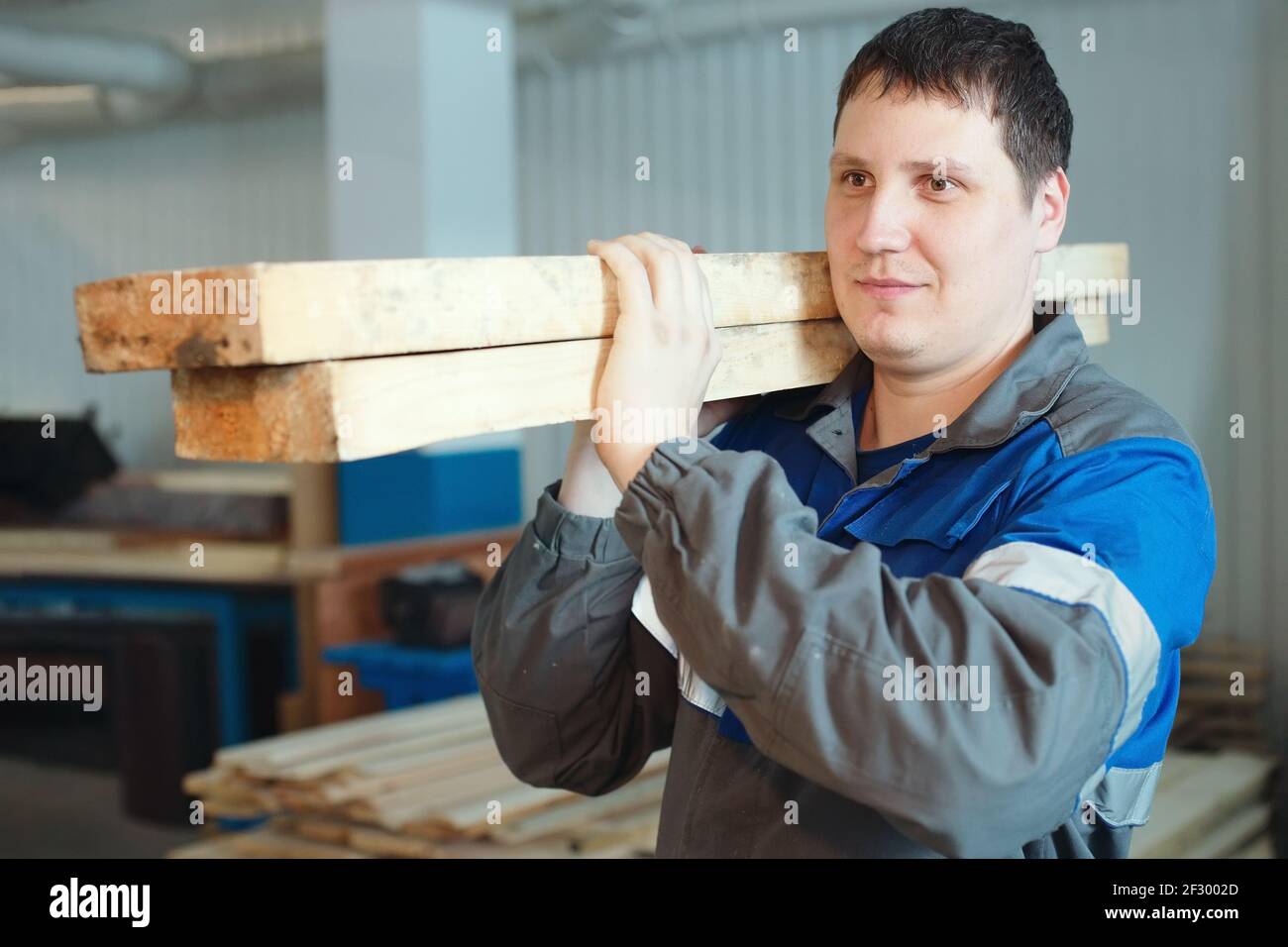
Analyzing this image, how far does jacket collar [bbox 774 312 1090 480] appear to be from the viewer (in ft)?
5.07

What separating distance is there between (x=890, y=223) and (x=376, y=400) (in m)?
0.70

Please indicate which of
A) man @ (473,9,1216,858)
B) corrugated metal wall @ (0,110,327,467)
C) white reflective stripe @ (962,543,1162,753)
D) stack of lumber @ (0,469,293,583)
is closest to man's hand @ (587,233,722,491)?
man @ (473,9,1216,858)

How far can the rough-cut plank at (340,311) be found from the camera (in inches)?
44.8

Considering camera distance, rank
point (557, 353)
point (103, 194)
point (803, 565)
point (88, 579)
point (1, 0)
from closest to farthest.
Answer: point (803, 565)
point (557, 353)
point (88, 579)
point (1, 0)
point (103, 194)

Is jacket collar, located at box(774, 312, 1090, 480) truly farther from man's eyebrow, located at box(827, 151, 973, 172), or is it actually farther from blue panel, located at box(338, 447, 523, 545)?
blue panel, located at box(338, 447, 523, 545)

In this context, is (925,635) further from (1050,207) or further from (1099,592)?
(1050,207)

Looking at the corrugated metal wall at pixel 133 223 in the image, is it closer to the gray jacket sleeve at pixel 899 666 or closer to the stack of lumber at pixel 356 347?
the stack of lumber at pixel 356 347

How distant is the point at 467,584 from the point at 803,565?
454 centimetres

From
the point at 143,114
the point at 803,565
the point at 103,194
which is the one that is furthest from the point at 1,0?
the point at 803,565

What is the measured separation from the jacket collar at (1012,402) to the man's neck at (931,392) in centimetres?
4

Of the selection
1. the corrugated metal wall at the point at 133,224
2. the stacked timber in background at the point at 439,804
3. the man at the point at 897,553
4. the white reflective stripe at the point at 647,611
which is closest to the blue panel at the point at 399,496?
the stacked timber in background at the point at 439,804

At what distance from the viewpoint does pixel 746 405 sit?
6.44 ft

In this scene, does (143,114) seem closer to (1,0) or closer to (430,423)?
(1,0)
